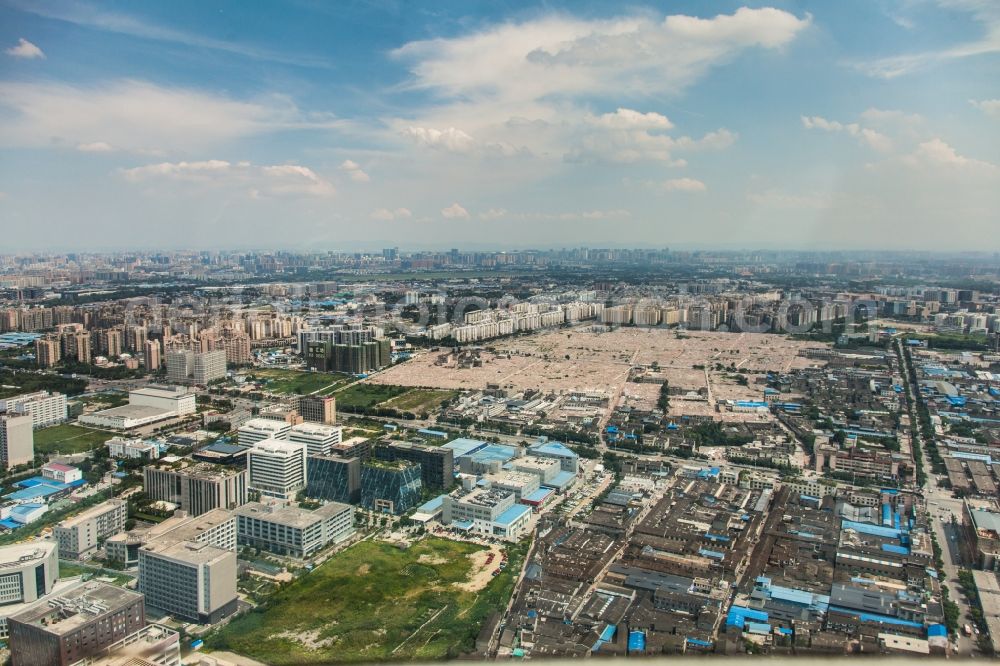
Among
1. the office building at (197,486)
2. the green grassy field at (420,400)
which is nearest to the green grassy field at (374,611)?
the office building at (197,486)

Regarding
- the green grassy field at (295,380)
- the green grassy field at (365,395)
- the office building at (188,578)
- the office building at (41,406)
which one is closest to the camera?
the office building at (188,578)

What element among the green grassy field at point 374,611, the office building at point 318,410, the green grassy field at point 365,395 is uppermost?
the office building at point 318,410

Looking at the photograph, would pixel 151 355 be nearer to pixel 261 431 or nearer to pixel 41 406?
pixel 41 406

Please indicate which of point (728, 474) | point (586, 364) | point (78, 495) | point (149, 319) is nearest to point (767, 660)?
point (728, 474)

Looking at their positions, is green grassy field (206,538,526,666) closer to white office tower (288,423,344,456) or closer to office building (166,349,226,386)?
white office tower (288,423,344,456)

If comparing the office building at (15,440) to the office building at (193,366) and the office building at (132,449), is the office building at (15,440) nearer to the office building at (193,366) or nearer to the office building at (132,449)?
the office building at (132,449)

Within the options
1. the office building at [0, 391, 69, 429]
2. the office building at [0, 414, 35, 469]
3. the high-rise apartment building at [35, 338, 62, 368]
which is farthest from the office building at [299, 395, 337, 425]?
the high-rise apartment building at [35, 338, 62, 368]

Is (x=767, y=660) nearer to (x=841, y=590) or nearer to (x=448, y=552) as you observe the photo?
(x=841, y=590)
